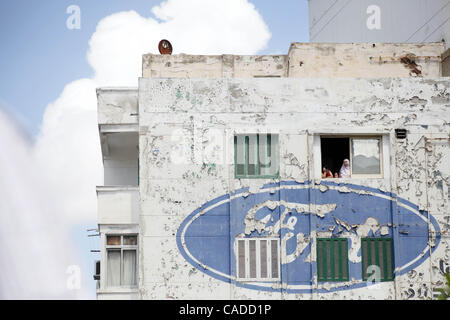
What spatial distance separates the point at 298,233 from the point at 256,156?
2.54 metres

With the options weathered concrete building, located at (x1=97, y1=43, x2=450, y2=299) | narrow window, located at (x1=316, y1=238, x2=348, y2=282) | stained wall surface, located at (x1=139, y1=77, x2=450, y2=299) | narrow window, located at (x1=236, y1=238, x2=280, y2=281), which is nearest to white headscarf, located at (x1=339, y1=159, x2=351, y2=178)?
weathered concrete building, located at (x1=97, y1=43, x2=450, y2=299)

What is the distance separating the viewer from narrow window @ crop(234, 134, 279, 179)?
30.3 m

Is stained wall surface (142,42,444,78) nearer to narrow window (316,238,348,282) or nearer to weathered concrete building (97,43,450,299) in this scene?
weathered concrete building (97,43,450,299)

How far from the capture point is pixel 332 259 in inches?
1182

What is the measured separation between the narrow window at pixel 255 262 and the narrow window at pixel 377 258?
2517 millimetres

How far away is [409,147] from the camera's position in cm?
3070

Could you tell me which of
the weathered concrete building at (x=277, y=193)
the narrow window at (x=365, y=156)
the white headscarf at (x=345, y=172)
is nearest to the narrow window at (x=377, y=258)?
the weathered concrete building at (x=277, y=193)

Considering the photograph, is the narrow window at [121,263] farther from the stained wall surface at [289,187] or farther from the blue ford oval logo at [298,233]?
the blue ford oval logo at [298,233]

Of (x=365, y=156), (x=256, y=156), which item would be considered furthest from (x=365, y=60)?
(x=256, y=156)
